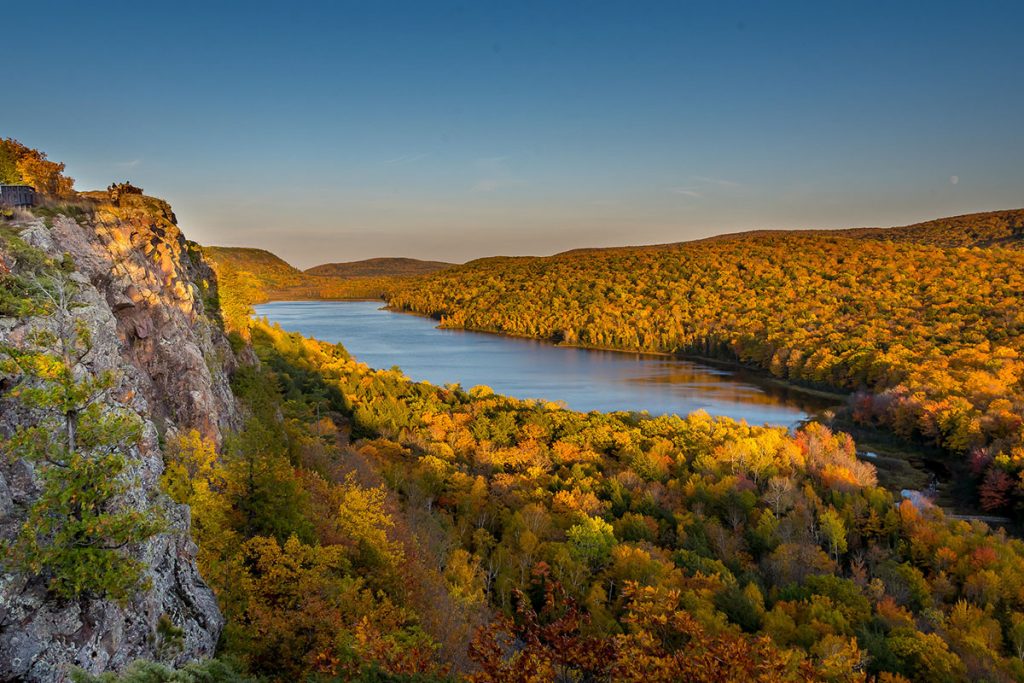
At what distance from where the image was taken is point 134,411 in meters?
10.6

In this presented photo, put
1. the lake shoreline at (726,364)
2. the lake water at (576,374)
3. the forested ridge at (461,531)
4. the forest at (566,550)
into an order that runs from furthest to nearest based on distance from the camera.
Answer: the lake shoreline at (726,364)
the lake water at (576,374)
the forest at (566,550)
the forested ridge at (461,531)

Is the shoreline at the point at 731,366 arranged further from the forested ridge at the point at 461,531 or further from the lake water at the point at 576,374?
the forested ridge at the point at 461,531

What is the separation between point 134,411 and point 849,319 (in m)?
128

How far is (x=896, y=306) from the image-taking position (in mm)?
119125

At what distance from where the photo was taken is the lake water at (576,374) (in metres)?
81.0

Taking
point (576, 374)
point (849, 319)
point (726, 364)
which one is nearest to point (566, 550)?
point (576, 374)

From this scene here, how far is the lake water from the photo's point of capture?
81.0 m

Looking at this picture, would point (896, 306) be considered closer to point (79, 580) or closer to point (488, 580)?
point (488, 580)

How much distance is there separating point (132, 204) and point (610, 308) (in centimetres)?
14036

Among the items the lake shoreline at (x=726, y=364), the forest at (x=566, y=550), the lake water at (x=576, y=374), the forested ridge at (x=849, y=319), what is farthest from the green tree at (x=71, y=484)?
the lake shoreline at (x=726, y=364)

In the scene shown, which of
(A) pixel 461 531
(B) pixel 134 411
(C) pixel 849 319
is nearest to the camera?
(B) pixel 134 411

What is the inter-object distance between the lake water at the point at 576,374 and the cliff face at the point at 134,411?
61.3 metres

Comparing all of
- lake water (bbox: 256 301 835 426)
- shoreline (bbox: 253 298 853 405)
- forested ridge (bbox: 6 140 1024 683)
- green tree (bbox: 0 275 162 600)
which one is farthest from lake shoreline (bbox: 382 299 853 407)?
green tree (bbox: 0 275 162 600)

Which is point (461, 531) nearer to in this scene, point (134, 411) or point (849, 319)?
point (134, 411)
